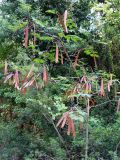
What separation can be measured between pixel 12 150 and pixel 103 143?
886mm

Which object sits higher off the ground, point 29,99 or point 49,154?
point 29,99

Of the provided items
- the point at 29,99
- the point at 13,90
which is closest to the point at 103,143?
the point at 29,99

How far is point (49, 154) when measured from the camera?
2.89 metres

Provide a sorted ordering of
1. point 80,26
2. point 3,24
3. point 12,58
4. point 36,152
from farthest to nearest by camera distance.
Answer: point 80,26 < point 3,24 < point 12,58 < point 36,152

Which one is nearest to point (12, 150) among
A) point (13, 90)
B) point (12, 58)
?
point (13, 90)

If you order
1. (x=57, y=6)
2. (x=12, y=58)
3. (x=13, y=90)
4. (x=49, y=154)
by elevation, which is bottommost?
(x=49, y=154)

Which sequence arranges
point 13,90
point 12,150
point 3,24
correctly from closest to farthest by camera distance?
point 12,150
point 13,90
point 3,24

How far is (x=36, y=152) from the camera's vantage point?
2.76 metres

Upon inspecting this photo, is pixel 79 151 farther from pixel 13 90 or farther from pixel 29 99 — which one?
pixel 13 90

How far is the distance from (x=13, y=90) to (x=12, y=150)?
2.66 ft

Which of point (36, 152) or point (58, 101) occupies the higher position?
point (58, 101)

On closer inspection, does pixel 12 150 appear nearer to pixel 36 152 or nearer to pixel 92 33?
pixel 36 152

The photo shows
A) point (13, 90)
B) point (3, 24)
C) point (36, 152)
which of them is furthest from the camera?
point (3, 24)

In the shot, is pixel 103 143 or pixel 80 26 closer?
pixel 103 143
